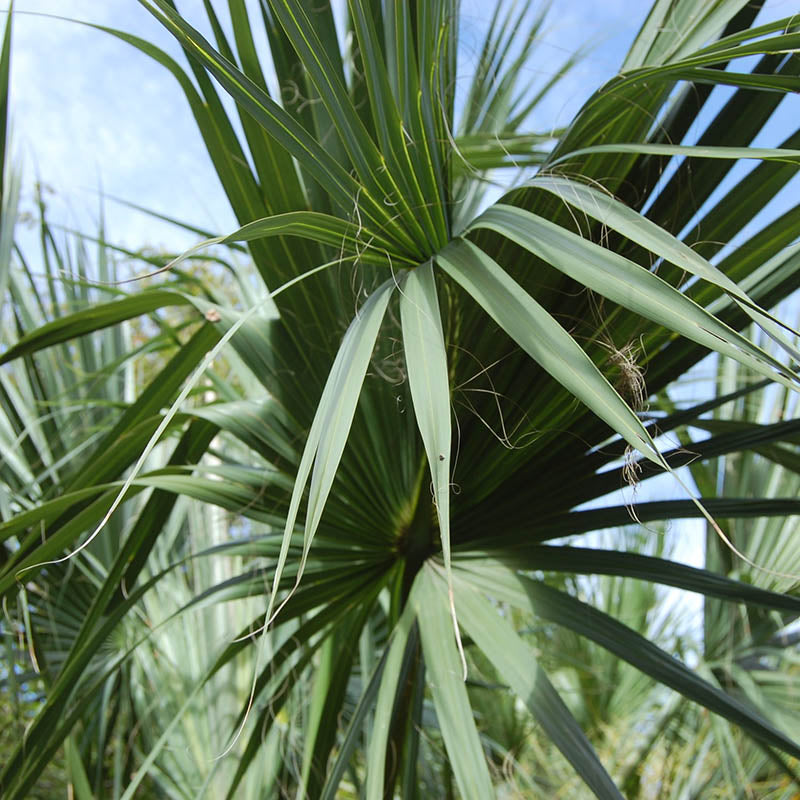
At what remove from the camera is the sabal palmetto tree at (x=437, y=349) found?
0.68m

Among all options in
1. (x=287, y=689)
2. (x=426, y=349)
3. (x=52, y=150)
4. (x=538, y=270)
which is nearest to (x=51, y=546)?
(x=287, y=689)

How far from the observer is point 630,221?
634 mm

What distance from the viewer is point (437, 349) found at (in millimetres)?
643

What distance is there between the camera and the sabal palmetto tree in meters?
0.68

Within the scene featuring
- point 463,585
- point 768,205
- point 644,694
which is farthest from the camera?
point 644,694

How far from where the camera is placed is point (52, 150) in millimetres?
2324

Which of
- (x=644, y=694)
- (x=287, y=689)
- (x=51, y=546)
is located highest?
(x=51, y=546)

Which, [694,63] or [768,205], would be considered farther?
[768,205]

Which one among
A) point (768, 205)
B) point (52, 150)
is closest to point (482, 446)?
point (768, 205)

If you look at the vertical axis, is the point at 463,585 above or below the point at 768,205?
below

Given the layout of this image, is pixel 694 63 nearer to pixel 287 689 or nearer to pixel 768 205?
pixel 768 205

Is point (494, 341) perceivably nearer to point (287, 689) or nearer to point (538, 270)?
point (538, 270)

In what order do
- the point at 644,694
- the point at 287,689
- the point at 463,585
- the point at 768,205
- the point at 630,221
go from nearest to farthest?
the point at 630,221 → the point at 768,205 → the point at 463,585 → the point at 287,689 → the point at 644,694

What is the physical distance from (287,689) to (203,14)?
939mm
